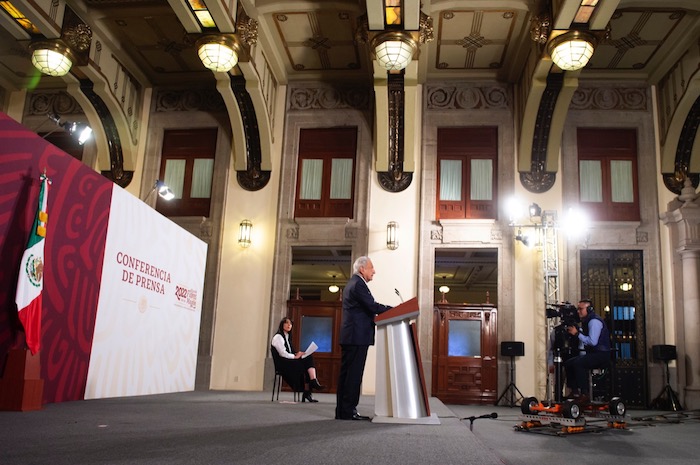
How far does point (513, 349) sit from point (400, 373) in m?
5.81

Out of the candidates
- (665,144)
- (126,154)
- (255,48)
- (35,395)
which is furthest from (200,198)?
(665,144)

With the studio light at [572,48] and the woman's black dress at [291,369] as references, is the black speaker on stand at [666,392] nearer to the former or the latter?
the studio light at [572,48]

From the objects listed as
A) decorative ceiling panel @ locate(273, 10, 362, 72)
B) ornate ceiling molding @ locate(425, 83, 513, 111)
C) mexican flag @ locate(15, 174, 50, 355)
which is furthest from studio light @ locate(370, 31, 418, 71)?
mexican flag @ locate(15, 174, 50, 355)

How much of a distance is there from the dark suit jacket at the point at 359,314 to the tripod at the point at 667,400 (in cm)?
720

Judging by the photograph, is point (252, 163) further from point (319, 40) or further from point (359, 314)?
point (359, 314)

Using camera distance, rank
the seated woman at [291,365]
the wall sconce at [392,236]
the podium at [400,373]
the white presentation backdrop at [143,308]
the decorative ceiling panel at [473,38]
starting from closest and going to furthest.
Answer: the podium at [400,373] → the white presentation backdrop at [143,308] → the seated woman at [291,365] → the decorative ceiling panel at [473,38] → the wall sconce at [392,236]

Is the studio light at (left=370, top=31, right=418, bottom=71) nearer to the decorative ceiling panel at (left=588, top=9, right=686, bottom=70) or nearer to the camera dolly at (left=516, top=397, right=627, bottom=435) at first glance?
the decorative ceiling panel at (left=588, top=9, right=686, bottom=70)

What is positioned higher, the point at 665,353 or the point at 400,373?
the point at 665,353

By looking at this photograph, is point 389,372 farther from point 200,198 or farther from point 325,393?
point 200,198

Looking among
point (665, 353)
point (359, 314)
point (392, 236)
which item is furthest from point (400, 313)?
point (665, 353)

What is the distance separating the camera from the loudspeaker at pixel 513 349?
419 inches

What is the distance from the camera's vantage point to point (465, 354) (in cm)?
1128

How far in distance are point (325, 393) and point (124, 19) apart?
749 centimetres

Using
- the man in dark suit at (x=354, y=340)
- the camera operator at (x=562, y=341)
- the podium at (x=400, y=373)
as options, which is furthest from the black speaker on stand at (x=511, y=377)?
the man in dark suit at (x=354, y=340)
